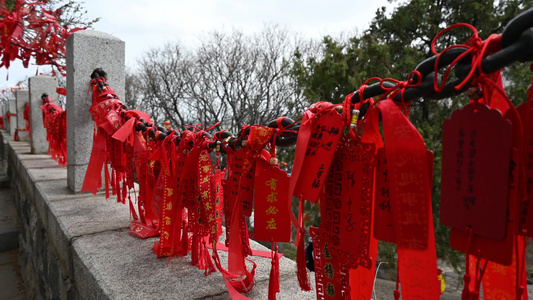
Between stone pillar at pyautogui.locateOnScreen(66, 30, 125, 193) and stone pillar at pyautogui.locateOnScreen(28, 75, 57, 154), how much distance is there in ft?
11.5

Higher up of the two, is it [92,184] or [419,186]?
[419,186]

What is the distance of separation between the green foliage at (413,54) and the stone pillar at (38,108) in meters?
4.61

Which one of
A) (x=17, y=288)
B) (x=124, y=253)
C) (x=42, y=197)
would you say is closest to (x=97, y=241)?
(x=124, y=253)

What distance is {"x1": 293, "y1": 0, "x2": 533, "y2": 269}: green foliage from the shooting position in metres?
6.07

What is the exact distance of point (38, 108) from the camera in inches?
239

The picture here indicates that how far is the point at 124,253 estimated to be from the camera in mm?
1848

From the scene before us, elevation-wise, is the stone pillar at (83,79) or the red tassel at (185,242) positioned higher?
the stone pillar at (83,79)

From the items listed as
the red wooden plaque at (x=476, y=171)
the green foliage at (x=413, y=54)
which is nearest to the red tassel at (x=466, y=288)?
the red wooden plaque at (x=476, y=171)

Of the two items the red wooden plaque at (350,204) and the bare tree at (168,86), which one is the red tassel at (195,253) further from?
the bare tree at (168,86)

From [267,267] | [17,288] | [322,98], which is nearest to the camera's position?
[267,267]

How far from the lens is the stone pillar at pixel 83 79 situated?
3.07m

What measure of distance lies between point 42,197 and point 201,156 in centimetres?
222

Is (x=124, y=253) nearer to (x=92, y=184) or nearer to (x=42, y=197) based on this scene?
(x=92, y=184)

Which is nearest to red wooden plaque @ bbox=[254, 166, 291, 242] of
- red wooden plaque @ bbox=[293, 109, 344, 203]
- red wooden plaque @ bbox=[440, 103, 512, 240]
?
red wooden plaque @ bbox=[293, 109, 344, 203]
